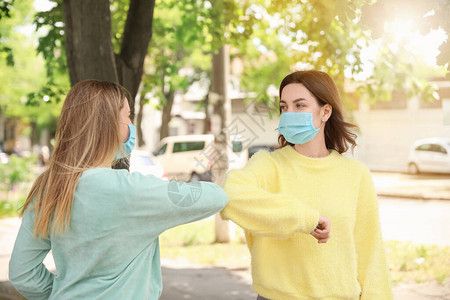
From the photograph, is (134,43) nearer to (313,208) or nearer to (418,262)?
(313,208)

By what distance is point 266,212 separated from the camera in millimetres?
2092

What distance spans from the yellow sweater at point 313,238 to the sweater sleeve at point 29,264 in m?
0.73

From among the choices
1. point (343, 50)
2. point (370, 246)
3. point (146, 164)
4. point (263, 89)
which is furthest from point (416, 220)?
Result: point (370, 246)

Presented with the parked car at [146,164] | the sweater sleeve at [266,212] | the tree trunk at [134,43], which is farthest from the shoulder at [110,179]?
the parked car at [146,164]

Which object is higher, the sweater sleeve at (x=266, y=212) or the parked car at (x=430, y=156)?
the sweater sleeve at (x=266, y=212)

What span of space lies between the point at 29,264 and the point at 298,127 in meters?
1.26

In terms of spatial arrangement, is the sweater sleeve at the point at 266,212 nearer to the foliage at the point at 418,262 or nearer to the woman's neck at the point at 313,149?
the woman's neck at the point at 313,149

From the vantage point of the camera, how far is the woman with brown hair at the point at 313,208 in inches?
88.5

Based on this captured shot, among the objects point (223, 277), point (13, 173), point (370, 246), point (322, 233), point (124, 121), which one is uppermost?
point (124, 121)

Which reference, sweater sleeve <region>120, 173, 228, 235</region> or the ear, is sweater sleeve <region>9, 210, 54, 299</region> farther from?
the ear

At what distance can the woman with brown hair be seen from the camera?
2.25 m

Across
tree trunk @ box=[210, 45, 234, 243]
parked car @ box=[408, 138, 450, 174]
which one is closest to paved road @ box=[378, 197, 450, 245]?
parked car @ box=[408, 138, 450, 174]

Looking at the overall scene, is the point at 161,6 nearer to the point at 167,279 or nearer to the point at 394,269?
the point at 167,279

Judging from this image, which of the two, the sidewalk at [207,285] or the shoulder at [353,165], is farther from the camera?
the sidewalk at [207,285]
